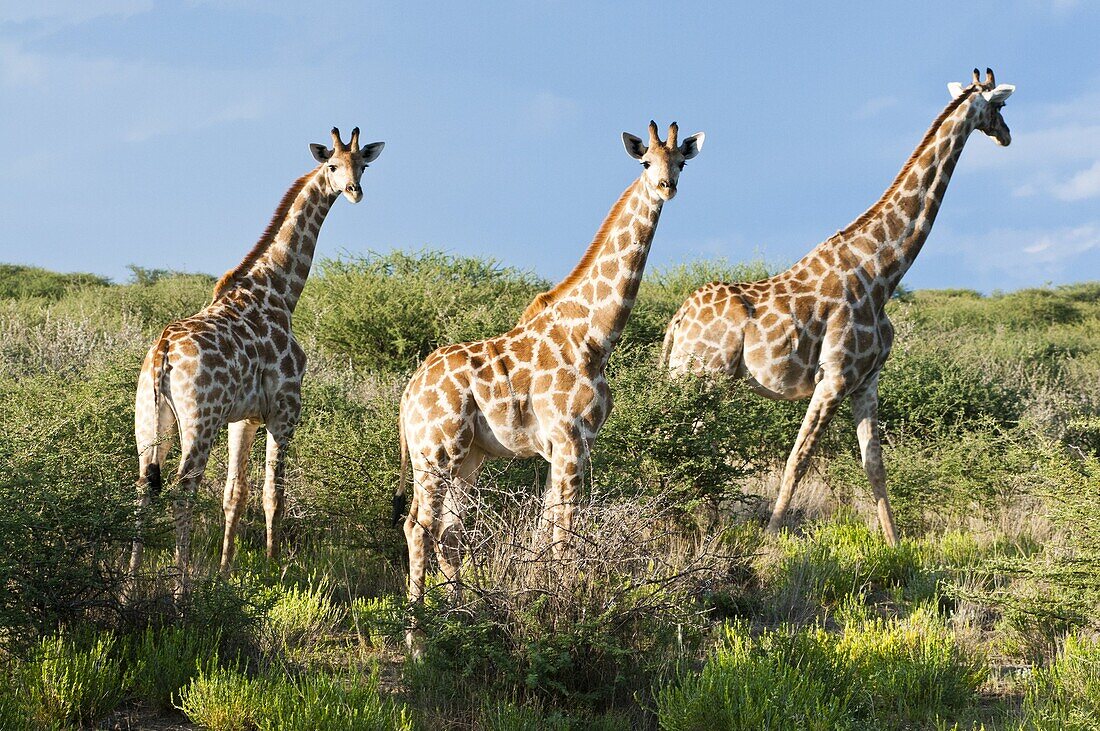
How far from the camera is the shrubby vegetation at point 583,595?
17.1ft

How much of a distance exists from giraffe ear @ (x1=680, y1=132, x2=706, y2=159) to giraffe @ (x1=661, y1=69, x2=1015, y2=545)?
9.44 ft

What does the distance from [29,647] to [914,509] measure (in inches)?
332

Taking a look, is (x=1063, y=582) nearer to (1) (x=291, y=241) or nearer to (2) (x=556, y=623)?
(2) (x=556, y=623)

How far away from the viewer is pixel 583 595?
5.42 meters

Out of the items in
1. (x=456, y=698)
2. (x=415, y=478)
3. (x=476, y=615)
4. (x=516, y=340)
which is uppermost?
(x=516, y=340)

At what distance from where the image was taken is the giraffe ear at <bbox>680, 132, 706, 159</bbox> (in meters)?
6.36

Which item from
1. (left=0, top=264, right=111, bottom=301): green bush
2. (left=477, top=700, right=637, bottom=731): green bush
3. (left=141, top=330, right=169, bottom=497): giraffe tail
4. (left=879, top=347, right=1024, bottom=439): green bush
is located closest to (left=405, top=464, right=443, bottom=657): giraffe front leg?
(left=477, top=700, right=637, bottom=731): green bush

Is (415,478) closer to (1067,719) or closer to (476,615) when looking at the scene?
(476,615)

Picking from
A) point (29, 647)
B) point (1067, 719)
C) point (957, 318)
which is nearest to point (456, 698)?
point (29, 647)

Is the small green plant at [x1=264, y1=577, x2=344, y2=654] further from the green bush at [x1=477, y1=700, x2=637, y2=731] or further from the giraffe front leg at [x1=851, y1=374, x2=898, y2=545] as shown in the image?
the giraffe front leg at [x1=851, y1=374, x2=898, y2=545]

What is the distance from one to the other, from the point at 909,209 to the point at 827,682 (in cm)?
572

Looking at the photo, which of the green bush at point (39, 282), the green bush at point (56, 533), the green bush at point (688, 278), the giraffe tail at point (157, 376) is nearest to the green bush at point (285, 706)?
the green bush at point (56, 533)

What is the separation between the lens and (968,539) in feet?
30.5

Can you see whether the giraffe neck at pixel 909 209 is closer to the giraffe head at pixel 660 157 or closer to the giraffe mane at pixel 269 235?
the giraffe head at pixel 660 157
